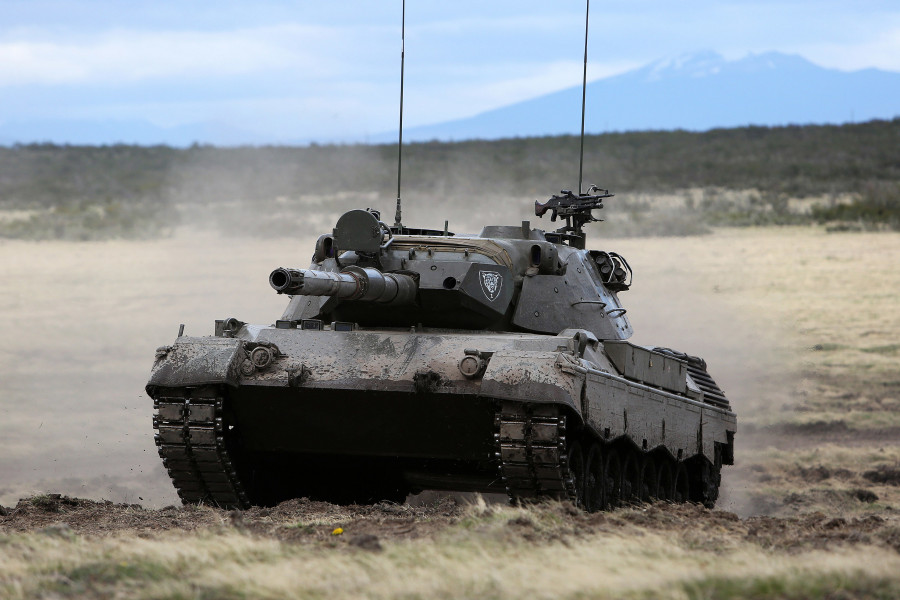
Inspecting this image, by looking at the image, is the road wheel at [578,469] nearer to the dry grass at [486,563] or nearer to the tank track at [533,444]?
the tank track at [533,444]

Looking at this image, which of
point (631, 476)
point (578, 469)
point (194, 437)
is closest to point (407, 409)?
point (578, 469)

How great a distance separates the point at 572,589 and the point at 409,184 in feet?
145

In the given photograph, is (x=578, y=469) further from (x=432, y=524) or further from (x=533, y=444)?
(x=432, y=524)

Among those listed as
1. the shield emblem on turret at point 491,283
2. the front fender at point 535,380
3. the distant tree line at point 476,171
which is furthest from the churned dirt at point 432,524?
the distant tree line at point 476,171

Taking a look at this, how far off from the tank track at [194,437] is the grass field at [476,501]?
39 centimetres

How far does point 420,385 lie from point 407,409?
1.50ft

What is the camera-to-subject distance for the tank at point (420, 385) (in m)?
12.0

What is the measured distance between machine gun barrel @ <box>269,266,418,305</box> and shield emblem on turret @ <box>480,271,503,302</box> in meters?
0.61

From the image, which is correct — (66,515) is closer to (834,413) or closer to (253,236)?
(834,413)

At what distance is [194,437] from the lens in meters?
12.6

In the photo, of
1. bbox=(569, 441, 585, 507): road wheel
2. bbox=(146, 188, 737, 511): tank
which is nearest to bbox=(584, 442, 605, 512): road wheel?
bbox=(146, 188, 737, 511): tank

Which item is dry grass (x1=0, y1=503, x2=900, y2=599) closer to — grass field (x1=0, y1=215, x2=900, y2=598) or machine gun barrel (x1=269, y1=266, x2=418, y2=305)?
grass field (x1=0, y1=215, x2=900, y2=598)

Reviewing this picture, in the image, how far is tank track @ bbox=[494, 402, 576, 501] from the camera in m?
11.7

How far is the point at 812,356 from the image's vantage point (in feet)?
90.5
